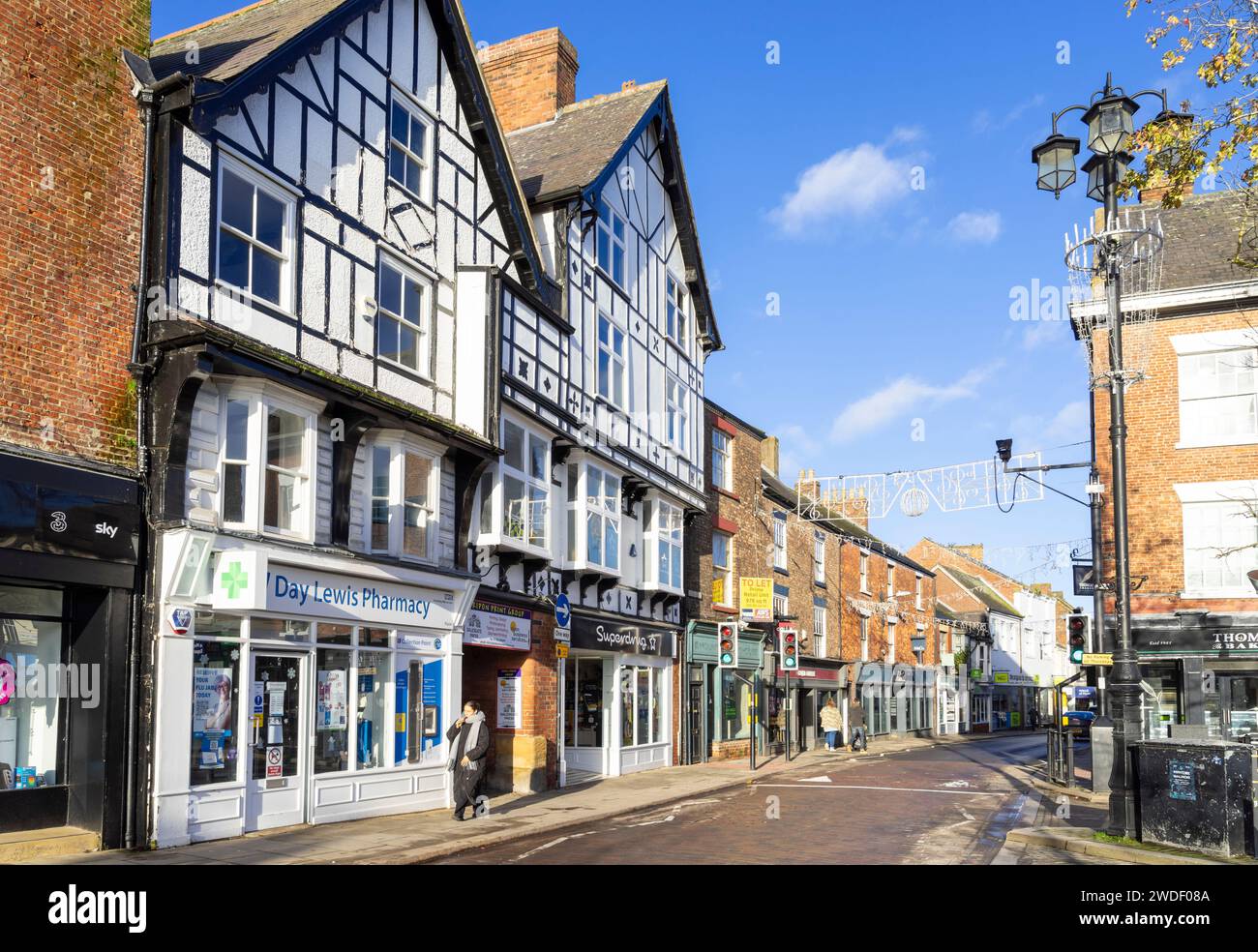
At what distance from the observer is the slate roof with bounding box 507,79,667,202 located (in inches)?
903

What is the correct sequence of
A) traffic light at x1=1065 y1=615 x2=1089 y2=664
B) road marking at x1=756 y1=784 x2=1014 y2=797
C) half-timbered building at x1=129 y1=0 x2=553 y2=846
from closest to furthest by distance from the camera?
half-timbered building at x1=129 y1=0 x2=553 y2=846 → road marking at x1=756 y1=784 x2=1014 y2=797 → traffic light at x1=1065 y1=615 x2=1089 y2=664

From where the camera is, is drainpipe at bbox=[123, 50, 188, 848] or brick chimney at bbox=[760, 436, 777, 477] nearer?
drainpipe at bbox=[123, 50, 188, 848]

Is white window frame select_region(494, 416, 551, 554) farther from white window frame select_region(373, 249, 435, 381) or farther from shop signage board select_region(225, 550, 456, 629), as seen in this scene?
shop signage board select_region(225, 550, 456, 629)

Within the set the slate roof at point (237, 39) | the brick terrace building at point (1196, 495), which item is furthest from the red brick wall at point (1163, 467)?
the slate roof at point (237, 39)

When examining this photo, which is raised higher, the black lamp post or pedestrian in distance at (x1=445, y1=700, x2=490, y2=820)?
the black lamp post

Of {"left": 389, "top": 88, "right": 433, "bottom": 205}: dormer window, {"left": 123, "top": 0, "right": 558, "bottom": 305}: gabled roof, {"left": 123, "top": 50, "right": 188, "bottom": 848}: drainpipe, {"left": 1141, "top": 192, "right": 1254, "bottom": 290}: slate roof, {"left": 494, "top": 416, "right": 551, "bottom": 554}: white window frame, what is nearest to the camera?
{"left": 123, "top": 50, "right": 188, "bottom": 848}: drainpipe

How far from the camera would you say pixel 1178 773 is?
12117 mm

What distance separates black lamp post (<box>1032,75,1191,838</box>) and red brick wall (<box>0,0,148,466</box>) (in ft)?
37.9

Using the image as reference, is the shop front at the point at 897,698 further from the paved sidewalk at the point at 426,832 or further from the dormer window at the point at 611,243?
the dormer window at the point at 611,243

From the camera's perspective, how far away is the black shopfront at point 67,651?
11469mm

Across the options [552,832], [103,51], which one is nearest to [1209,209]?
[552,832]

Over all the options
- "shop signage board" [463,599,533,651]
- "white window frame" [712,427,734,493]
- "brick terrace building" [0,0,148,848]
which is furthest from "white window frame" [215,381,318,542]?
"white window frame" [712,427,734,493]
